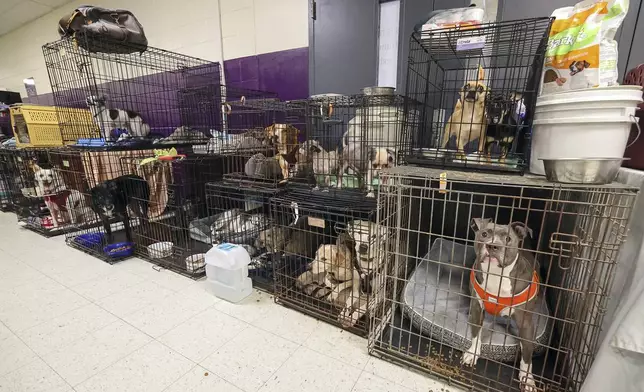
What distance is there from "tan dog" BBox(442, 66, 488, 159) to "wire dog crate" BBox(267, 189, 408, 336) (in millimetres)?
562

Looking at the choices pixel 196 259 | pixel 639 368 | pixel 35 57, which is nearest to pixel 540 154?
pixel 639 368

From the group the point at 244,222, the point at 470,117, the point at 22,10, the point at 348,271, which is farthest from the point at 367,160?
the point at 22,10

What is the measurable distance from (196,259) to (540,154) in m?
2.33

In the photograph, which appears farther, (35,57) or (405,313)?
(35,57)

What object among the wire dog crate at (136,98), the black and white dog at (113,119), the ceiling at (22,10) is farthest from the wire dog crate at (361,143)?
the ceiling at (22,10)

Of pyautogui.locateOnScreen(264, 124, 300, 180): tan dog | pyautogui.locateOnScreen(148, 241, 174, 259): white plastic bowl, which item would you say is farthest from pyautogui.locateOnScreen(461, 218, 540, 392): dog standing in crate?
pyautogui.locateOnScreen(148, 241, 174, 259): white plastic bowl

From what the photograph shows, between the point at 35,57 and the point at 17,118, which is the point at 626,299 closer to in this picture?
the point at 17,118

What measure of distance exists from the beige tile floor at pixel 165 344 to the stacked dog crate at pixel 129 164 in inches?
17.3

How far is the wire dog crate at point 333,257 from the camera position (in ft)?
4.95

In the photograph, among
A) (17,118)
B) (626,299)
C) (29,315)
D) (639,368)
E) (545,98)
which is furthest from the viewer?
(17,118)

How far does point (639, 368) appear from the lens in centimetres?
74

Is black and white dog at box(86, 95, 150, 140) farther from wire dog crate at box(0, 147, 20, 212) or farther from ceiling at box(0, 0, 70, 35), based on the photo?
ceiling at box(0, 0, 70, 35)

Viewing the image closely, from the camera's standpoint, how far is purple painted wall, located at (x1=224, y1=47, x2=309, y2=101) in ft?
8.45

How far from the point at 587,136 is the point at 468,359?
3.46ft
